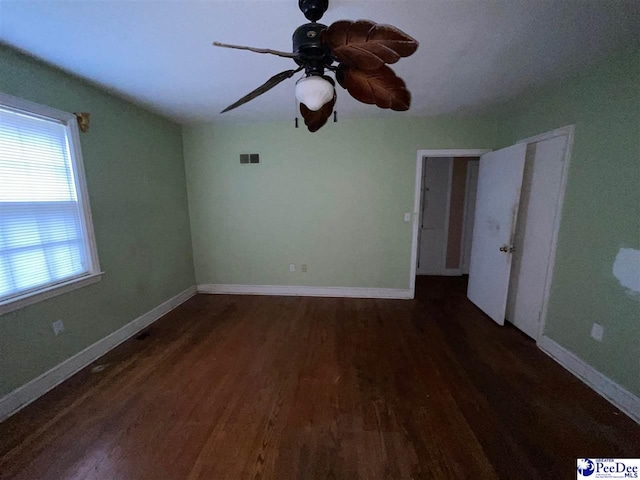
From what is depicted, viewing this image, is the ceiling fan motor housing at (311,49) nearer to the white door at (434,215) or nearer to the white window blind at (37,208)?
the white window blind at (37,208)

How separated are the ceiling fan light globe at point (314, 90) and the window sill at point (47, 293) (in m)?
2.34

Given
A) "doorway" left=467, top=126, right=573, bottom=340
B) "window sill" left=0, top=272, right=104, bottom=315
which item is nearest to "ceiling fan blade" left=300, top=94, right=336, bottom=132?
"doorway" left=467, top=126, right=573, bottom=340

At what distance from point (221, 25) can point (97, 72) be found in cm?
131

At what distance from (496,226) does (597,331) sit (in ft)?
4.06

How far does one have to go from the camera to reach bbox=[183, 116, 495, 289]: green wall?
3158mm

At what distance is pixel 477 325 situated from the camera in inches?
107

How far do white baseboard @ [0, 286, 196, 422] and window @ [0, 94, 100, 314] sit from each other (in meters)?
0.58

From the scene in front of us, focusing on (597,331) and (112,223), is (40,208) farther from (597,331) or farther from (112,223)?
(597,331)

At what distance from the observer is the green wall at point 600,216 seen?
1587 millimetres

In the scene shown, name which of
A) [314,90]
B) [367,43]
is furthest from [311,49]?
[367,43]

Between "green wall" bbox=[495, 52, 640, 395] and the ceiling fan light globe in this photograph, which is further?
"green wall" bbox=[495, 52, 640, 395]

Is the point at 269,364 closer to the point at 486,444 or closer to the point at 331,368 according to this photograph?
the point at 331,368

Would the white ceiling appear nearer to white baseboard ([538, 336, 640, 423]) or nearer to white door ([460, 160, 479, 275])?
white door ([460, 160, 479, 275])

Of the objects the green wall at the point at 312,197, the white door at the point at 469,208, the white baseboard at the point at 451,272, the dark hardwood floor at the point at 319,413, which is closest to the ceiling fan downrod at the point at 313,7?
the green wall at the point at 312,197
